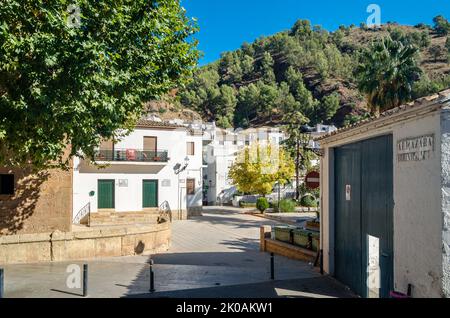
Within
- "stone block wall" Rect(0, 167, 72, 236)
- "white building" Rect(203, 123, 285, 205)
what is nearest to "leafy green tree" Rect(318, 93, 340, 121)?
"white building" Rect(203, 123, 285, 205)

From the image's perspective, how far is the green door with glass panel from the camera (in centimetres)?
3195

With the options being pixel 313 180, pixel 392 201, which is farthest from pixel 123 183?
pixel 392 201

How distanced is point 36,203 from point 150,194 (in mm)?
15849

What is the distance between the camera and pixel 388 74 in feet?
90.1

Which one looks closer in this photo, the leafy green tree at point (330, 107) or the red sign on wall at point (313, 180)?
the red sign on wall at point (313, 180)

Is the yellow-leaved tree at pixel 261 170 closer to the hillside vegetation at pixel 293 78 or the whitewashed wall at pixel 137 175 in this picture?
the whitewashed wall at pixel 137 175

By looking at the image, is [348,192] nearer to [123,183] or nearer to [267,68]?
[123,183]

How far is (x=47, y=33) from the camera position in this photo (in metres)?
10.0

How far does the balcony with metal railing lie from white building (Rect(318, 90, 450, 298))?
21391 millimetres

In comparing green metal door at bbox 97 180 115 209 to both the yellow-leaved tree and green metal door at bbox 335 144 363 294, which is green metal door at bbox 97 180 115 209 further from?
green metal door at bbox 335 144 363 294

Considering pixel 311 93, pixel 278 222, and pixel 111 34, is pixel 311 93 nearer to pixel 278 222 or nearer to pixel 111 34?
pixel 278 222

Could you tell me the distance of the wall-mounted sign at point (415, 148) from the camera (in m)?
6.58

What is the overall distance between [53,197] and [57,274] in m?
5.42

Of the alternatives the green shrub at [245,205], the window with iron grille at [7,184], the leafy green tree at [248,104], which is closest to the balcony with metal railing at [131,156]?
the window with iron grille at [7,184]
